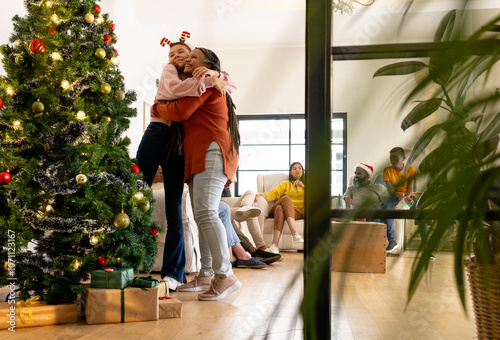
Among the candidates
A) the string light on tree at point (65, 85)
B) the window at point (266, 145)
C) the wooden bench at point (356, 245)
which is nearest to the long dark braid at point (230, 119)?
the string light on tree at point (65, 85)

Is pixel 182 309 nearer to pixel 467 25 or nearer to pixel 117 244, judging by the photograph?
pixel 117 244

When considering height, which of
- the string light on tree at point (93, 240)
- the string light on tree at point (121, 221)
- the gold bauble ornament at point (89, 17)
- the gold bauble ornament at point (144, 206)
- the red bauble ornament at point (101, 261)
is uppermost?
the gold bauble ornament at point (89, 17)

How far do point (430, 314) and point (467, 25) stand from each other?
29 centimetres

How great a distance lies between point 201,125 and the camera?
7.09 ft

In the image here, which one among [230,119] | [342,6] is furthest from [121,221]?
[342,6]

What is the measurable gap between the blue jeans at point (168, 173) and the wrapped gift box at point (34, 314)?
2.11 feet

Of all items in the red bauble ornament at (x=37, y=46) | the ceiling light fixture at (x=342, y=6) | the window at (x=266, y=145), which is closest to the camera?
the ceiling light fixture at (x=342, y=6)

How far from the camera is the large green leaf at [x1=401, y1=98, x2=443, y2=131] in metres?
0.28

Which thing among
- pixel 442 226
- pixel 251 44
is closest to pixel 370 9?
pixel 442 226

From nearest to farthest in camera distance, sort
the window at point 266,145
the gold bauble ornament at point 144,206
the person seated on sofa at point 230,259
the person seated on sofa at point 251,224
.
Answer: the gold bauble ornament at point 144,206 → the person seated on sofa at point 230,259 → the person seated on sofa at point 251,224 → the window at point 266,145

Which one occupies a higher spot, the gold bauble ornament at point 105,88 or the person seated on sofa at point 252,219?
the gold bauble ornament at point 105,88

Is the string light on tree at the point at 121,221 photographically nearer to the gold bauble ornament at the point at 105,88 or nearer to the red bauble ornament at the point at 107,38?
the gold bauble ornament at the point at 105,88

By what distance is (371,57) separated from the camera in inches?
11.9

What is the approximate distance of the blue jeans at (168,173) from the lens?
7.48 feet
